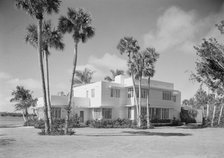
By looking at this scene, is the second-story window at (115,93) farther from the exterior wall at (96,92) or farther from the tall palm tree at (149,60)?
the tall palm tree at (149,60)

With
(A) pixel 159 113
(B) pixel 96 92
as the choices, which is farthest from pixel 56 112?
(A) pixel 159 113

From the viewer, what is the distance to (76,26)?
23234 millimetres

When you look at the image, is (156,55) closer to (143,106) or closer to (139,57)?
(139,57)

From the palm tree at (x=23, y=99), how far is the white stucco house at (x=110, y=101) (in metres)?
3.63

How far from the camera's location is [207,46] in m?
16.7

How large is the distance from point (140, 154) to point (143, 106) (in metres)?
28.1

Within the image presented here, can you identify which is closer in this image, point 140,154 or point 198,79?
point 140,154

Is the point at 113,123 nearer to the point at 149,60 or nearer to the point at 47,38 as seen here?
the point at 149,60

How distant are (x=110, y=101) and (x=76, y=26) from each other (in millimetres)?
16738

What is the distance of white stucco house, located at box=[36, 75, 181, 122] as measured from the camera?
121ft

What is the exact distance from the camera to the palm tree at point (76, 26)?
22.9 meters

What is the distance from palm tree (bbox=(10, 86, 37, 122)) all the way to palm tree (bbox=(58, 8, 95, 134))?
64.6 feet

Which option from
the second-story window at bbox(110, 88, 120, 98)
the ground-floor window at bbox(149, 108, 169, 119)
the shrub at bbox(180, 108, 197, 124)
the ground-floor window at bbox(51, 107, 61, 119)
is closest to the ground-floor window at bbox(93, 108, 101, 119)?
the second-story window at bbox(110, 88, 120, 98)

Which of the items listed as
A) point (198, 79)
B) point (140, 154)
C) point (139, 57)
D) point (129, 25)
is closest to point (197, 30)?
point (129, 25)
